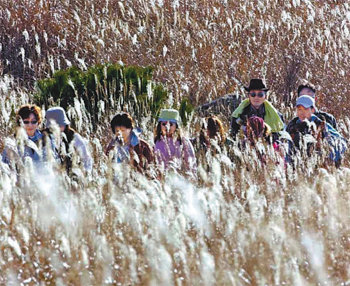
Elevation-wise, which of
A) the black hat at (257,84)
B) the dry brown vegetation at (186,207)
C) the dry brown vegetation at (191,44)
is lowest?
the dry brown vegetation at (186,207)

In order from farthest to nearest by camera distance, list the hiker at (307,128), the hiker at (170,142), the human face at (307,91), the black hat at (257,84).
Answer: the human face at (307,91) → the black hat at (257,84) → the hiker at (307,128) → the hiker at (170,142)

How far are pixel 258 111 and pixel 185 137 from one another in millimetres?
1114

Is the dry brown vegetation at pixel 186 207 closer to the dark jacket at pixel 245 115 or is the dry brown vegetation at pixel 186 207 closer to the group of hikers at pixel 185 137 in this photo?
the group of hikers at pixel 185 137

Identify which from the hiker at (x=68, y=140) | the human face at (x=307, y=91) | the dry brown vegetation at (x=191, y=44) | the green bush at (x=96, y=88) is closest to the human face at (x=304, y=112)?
the human face at (x=307, y=91)

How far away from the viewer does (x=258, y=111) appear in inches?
282

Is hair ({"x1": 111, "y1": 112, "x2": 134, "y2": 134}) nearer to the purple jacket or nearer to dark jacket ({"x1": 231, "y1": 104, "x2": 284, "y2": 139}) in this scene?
the purple jacket

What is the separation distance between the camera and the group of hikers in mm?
5789

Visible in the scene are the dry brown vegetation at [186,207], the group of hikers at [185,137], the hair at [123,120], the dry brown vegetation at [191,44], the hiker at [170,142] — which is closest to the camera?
the dry brown vegetation at [186,207]

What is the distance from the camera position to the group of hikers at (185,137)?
579 cm

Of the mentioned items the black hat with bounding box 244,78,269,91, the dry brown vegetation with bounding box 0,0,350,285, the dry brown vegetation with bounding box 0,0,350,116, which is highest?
the dry brown vegetation with bounding box 0,0,350,116

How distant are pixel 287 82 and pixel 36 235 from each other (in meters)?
7.69

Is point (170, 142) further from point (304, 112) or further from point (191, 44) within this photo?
point (191, 44)

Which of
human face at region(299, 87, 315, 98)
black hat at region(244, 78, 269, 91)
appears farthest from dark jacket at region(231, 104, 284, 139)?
human face at region(299, 87, 315, 98)

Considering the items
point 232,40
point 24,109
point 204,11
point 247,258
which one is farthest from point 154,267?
point 204,11
